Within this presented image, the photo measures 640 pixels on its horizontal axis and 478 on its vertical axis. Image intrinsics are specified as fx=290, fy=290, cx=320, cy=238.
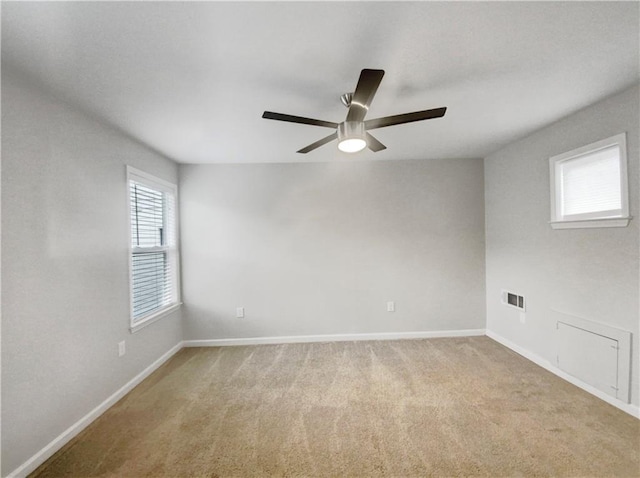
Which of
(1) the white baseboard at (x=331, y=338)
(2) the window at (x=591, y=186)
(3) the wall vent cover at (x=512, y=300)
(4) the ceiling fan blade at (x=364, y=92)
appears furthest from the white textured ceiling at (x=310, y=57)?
(1) the white baseboard at (x=331, y=338)

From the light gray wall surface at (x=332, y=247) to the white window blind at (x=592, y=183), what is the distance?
1264mm

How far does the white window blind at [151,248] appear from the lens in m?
2.93

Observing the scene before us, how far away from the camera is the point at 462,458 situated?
1.80m

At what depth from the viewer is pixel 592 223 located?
2.44 m

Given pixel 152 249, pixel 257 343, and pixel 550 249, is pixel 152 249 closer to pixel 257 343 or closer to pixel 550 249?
pixel 257 343

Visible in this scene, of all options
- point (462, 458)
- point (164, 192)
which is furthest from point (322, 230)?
point (462, 458)

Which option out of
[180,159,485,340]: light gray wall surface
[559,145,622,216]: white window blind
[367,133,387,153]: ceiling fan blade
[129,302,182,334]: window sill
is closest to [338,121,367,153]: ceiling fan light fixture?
[367,133,387,153]: ceiling fan blade

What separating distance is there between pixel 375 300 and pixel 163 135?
3.14 metres

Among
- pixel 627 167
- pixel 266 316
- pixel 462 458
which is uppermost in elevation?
pixel 627 167

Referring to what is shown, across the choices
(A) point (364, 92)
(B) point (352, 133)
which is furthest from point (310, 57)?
(B) point (352, 133)

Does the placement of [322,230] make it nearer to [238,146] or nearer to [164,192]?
[238,146]

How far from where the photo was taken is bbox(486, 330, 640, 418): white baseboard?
220 cm

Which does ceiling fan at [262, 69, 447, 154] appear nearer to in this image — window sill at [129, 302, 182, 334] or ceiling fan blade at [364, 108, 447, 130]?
ceiling fan blade at [364, 108, 447, 130]

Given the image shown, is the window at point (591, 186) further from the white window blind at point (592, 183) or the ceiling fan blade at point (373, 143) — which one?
the ceiling fan blade at point (373, 143)
